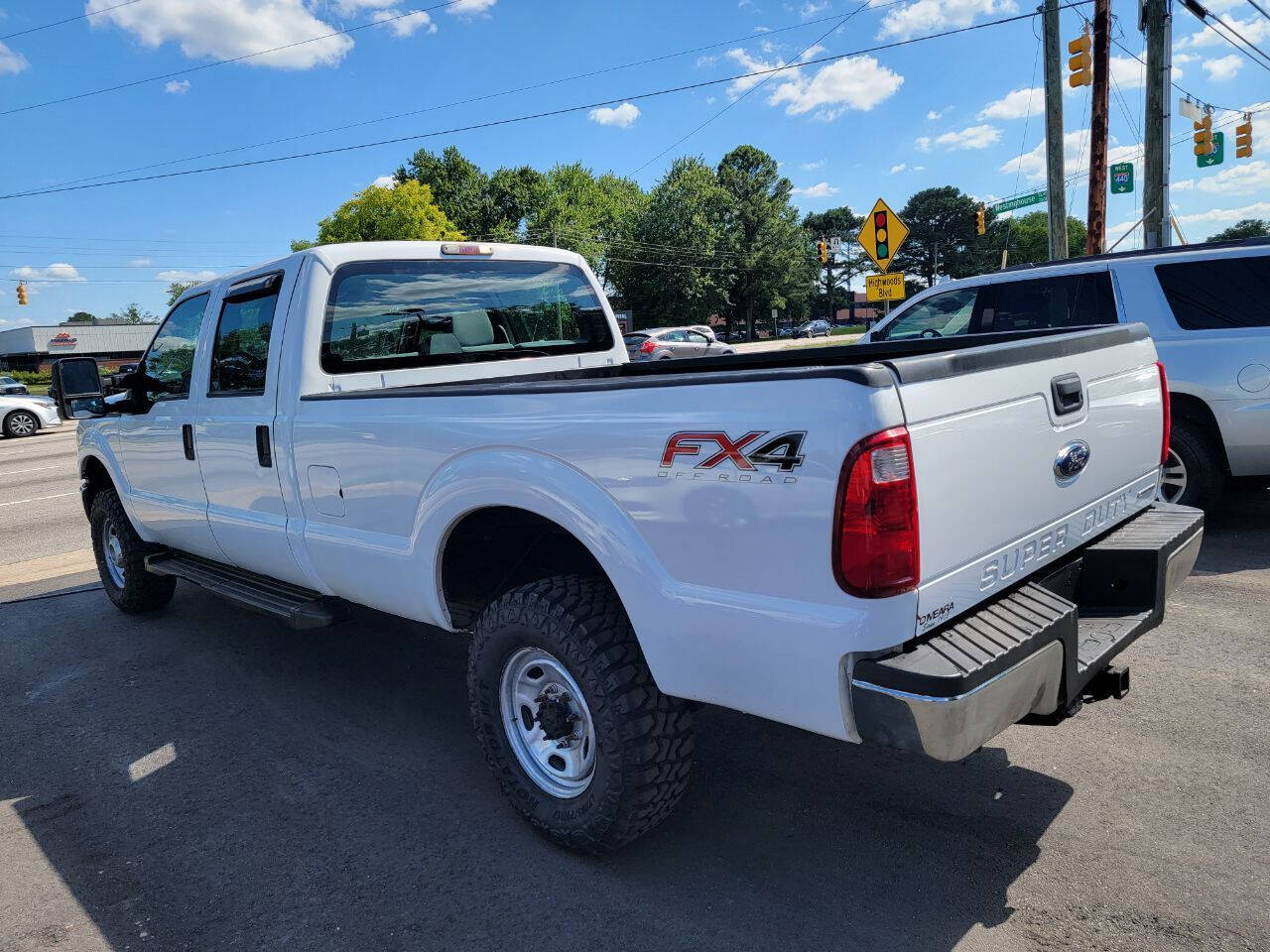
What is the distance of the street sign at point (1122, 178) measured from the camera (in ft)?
60.9

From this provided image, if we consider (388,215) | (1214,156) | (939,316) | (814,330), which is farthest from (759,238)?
→ (939,316)

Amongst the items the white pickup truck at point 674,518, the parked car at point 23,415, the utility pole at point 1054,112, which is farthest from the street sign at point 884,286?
the parked car at point 23,415

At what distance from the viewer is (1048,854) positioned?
107 inches

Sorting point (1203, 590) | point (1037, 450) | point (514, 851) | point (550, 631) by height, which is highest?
point (1037, 450)

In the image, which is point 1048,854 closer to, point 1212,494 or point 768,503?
point 768,503

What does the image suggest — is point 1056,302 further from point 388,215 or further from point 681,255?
point 681,255

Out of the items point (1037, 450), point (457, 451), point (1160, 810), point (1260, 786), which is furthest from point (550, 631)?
point (1260, 786)

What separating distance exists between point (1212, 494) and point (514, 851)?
18.1ft

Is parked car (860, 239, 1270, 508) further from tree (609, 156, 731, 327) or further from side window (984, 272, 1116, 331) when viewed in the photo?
tree (609, 156, 731, 327)

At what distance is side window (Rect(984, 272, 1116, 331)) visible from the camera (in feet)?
21.2

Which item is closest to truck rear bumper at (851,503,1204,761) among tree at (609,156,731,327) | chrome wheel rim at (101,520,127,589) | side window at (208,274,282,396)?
side window at (208,274,282,396)

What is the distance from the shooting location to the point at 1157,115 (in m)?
14.2

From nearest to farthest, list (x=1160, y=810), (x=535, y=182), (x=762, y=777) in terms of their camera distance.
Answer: (x=1160, y=810) → (x=762, y=777) → (x=535, y=182)

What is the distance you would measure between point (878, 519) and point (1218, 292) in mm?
5392
